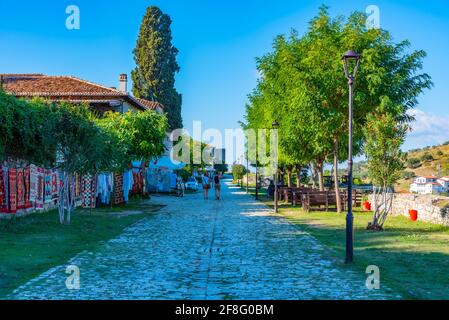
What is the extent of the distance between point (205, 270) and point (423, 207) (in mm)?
14036

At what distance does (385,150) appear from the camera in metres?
18.7

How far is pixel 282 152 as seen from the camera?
3494cm

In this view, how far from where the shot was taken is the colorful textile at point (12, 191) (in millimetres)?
20355

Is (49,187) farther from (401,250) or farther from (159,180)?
(159,180)

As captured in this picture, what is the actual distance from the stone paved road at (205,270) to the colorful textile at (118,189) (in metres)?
14.6

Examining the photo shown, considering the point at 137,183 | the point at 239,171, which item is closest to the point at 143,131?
the point at 137,183

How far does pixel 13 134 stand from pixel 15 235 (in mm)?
5343

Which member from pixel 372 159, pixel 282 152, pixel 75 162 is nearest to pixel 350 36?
pixel 372 159

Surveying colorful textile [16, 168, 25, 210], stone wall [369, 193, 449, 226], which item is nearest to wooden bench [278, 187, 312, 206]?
stone wall [369, 193, 449, 226]

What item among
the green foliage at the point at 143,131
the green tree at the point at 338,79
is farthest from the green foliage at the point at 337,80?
the green foliage at the point at 143,131

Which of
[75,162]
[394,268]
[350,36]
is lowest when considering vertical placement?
[394,268]

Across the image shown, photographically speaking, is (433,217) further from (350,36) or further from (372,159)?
(350,36)

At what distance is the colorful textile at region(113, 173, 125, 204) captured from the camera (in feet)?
106
